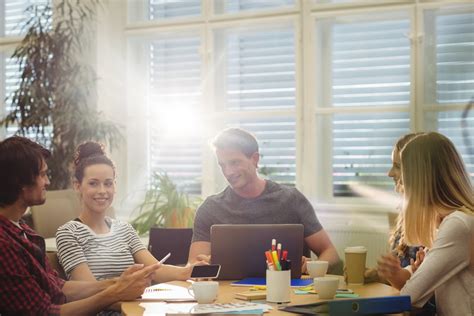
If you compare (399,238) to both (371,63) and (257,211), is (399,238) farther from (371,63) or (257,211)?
(371,63)

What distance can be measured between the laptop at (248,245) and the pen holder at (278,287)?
335mm

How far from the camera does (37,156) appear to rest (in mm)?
2383

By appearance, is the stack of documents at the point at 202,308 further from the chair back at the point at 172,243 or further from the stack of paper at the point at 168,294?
the chair back at the point at 172,243

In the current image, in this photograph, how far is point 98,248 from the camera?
2.95 m

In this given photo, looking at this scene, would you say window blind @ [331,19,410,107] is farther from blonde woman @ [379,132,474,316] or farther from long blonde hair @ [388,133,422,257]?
blonde woman @ [379,132,474,316]

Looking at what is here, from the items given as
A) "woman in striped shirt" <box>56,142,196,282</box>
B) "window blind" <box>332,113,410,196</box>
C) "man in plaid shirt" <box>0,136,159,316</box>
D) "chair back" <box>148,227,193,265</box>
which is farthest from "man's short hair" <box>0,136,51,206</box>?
"window blind" <box>332,113,410,196</box>

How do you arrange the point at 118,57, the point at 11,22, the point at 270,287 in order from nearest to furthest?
1. the point at 270,287
2. the point at 118,57
3. the point at 11,22

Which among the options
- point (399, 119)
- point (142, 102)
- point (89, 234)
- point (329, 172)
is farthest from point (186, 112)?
point (89, 234)

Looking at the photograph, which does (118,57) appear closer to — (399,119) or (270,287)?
(399,119)

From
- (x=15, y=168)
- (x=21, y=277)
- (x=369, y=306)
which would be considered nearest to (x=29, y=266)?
(x=21, y=277)

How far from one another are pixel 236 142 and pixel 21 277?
1461 mm

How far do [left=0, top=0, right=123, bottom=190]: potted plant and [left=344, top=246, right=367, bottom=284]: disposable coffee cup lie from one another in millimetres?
3161

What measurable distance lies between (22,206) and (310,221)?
1.52m

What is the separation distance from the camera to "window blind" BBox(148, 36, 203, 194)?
19.3 ft
